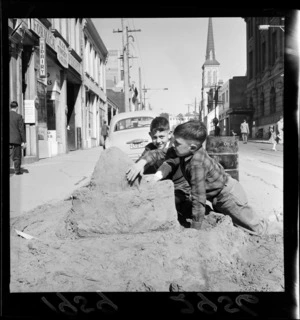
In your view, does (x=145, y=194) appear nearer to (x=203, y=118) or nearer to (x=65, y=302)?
(x=203, y=118)

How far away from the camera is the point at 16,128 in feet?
6.06

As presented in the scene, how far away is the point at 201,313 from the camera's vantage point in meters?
1.61

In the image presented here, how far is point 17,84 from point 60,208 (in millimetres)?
1807

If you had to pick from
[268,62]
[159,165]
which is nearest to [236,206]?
[159,165]

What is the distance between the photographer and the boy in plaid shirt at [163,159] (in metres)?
3.09

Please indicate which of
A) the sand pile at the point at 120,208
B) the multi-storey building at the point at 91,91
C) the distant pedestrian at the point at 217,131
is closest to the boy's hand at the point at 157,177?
the sand pile at the point at 120,208

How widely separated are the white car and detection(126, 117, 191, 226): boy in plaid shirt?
145 mm

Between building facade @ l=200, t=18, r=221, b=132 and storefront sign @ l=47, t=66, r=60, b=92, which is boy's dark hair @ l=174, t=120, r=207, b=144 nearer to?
building facade @ l=200, t=18, r=221, b=132

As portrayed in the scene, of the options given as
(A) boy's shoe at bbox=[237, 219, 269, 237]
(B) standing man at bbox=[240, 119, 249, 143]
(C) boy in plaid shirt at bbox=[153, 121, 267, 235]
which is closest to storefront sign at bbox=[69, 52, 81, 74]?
(C) boy in plaid shirt at bbox=[153, 121, 267, 235]

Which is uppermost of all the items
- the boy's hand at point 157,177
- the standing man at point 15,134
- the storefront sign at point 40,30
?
the storefront sign at point 40,30

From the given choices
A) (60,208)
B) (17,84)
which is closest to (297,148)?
(17,84)

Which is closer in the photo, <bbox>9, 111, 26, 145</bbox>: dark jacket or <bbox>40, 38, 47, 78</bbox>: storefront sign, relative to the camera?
<bbox>9, 111, 26, 145</bbox>: dark jacket

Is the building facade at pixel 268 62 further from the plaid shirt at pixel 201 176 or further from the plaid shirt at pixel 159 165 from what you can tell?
the plaid shirt at pixel 159 165

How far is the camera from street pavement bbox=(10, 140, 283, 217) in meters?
1.81
